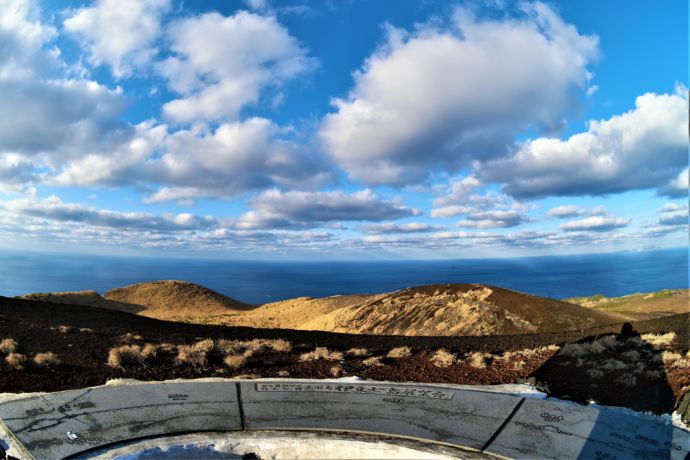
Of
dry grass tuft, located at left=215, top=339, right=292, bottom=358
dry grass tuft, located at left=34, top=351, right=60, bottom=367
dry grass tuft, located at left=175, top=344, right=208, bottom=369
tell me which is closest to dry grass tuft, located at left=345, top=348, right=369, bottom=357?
dry grass tuft, located at left=215, top=339, right=292, bottom=358

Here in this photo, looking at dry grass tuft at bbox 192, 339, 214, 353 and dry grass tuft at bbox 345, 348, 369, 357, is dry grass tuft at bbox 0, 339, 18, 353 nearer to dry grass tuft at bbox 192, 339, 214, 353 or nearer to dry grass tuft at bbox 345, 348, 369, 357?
dry grass tuft at bbox 192, 339, 214, 353

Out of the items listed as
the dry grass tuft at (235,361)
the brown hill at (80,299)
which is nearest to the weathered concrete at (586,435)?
the dry grass tuft at (235,361)

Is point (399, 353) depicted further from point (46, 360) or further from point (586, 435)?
point (46, 360)

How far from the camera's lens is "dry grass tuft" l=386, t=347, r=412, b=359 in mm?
14398

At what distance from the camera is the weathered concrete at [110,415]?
23.5ft

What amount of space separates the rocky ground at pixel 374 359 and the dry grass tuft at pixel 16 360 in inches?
1.4

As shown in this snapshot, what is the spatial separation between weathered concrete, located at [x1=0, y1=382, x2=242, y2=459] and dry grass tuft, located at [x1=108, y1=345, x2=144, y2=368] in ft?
11.4

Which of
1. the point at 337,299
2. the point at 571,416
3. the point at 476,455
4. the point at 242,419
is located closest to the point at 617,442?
the point at 571,416

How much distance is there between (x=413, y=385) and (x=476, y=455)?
3233mm

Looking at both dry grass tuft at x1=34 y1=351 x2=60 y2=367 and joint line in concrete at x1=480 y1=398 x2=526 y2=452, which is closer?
joint line in concrete at x1=480 y1=398 x2=526 y2=452

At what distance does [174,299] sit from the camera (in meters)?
60.4

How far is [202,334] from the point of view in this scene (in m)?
18.6

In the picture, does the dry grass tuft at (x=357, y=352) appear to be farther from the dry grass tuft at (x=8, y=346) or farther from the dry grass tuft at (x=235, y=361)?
the dry grass tuft at (x=8, y=346)

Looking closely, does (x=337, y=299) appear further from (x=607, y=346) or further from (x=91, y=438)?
(x=91, y=438)
